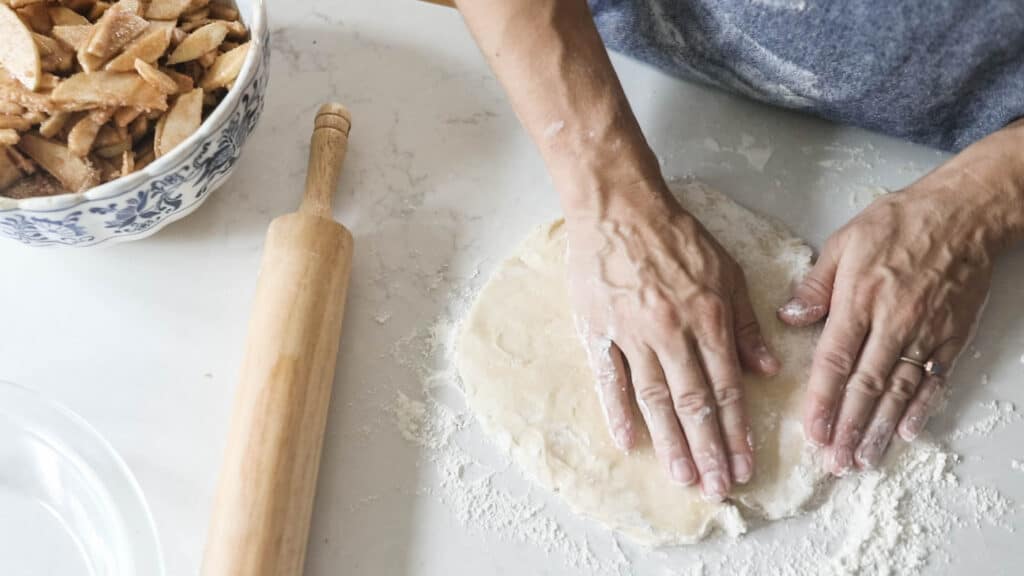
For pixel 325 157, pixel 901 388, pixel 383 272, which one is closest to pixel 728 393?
pixel 901 388

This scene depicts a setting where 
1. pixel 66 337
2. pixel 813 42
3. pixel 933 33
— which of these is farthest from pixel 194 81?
pixel 933 33

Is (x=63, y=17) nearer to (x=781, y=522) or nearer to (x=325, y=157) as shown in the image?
(x=325, y=157)

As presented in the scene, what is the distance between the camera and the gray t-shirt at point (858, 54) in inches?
39.1

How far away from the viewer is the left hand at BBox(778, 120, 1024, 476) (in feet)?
3.29

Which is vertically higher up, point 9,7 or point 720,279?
point 9,7

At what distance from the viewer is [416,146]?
1.23 meters

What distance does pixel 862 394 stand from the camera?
100cm

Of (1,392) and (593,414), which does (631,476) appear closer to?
(593,414)

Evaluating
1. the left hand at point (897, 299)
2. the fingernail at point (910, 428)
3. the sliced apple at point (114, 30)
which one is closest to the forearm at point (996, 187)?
the left hand at point (897, 299)

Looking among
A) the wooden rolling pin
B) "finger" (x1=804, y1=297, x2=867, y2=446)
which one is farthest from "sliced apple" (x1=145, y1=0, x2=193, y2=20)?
"finger" (x1=804, y1=297, x2=867, y2=446)

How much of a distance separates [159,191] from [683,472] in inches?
26.2

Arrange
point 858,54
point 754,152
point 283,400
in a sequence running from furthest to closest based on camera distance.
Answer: point 754,152 → point 858,54 → point 283,400

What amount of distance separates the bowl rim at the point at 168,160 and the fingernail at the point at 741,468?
2.26ft

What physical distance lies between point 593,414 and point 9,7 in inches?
32.1
